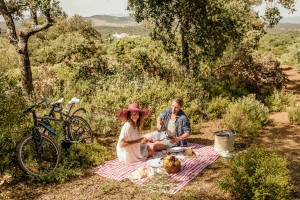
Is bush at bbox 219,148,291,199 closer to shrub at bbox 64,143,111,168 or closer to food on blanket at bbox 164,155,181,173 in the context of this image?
food on blanket at bbox 164,155,181,173

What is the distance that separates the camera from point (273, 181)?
14.9ft

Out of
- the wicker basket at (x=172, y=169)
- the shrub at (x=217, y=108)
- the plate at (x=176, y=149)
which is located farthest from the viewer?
the shrub at (x=217, y=108)

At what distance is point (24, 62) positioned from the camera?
1095cm

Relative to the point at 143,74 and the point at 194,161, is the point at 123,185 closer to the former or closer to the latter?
the point at 194,161

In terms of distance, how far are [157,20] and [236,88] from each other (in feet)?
15.1

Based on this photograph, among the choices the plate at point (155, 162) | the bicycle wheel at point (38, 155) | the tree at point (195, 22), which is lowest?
the plate at point (155, 162)

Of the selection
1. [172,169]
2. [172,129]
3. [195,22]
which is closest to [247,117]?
[172,129]

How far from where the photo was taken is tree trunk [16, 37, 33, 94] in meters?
10.8

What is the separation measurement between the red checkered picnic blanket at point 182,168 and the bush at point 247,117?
68.0 inches

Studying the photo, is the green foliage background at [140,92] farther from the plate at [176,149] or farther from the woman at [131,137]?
the plate at [176,149]

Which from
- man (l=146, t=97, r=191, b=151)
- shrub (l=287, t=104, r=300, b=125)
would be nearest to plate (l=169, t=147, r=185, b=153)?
man (l=146, t=97, r=191, b=151)

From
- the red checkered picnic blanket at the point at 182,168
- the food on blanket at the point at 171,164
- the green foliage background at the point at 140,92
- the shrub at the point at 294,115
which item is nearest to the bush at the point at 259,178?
the red checkered picnic blanket at the point at 182,168

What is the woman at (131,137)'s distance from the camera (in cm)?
639

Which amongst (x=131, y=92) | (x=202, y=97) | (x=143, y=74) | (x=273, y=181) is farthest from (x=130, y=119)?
(x=143, y=74)
